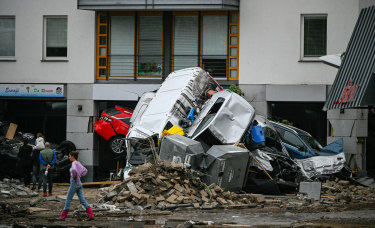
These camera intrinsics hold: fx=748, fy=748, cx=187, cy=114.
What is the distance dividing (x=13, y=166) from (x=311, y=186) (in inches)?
476

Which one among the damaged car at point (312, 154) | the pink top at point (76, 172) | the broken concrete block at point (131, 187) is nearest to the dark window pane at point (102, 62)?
the damaged car at point (312, 154)

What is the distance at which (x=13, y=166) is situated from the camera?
27.6 meters

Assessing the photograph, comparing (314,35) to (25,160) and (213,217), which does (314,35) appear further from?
(213,217)

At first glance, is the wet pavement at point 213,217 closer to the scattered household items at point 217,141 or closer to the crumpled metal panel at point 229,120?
the scattered household items at point 217,141

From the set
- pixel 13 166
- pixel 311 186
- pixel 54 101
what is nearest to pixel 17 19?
pixel 54 101

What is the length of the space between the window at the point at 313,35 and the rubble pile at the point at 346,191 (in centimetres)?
655

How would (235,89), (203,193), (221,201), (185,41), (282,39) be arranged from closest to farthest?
1. (221,201)
2. (203,193)
3. (235,89)
4. (282,39)
5. (185,41)

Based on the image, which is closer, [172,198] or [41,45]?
[172,198]

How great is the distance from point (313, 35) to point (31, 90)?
1134cm

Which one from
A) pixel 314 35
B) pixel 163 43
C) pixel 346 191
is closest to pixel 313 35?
pixel 314 35

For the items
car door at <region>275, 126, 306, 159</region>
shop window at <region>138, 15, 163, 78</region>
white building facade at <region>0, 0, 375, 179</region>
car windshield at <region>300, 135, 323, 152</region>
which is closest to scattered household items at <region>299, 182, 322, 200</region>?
car door at <region>275, 126, 306, 159</region>

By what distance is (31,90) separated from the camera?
29875 mm

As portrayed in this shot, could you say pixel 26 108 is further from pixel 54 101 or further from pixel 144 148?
pixel 144 148

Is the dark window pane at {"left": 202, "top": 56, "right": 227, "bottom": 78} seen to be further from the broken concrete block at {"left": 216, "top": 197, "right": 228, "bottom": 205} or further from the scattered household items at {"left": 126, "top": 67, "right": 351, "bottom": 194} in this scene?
the broken concrete block at {"left": 216, "top": 197, "right": 228, "bottom": 205}
